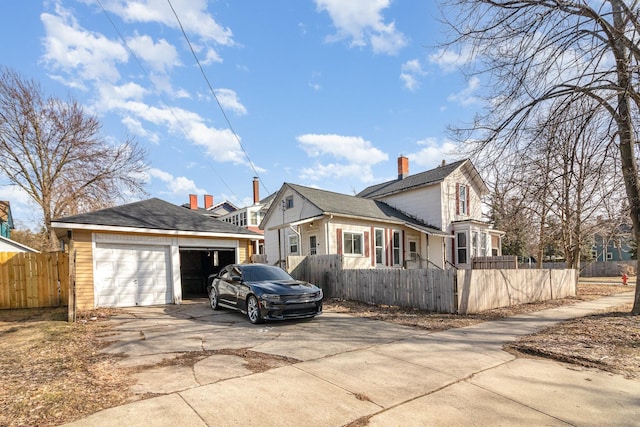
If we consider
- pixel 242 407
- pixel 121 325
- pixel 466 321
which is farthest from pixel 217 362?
pixel 466 321

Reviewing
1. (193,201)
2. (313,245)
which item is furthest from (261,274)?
(193,201)

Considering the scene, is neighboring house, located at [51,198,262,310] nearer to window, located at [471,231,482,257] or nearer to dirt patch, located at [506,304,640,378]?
dirt patch, located at [506,304,640,378]

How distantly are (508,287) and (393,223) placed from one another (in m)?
8.42

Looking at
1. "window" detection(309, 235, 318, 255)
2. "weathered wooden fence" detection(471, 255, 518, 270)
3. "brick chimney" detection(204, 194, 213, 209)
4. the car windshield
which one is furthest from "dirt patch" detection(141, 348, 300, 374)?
"brick chimney" detection(204, 194, 213, 209)

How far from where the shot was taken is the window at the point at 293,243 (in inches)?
745

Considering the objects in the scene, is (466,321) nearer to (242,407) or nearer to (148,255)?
(242,407)

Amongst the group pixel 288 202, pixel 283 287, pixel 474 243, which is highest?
pixel 288 202

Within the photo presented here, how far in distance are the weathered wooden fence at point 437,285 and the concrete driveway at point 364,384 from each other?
237 cm

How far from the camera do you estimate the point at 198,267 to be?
18.3 meters

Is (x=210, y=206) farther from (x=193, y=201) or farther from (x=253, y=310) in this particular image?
(x=253, y=310)

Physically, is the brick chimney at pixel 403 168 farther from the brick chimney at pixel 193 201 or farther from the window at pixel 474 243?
the brick chimney at pixel 193 201

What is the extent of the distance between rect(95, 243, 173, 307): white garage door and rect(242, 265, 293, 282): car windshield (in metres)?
4.11

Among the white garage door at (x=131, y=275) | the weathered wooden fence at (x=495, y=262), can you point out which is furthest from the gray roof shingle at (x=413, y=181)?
the white garage door at (x=131, y=275)

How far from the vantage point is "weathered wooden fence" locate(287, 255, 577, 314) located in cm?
961
